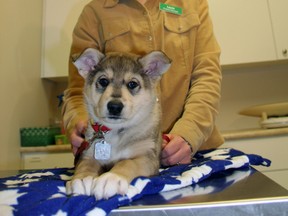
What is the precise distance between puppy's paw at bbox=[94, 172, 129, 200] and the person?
578 mm

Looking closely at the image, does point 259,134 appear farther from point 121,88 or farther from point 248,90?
point 121,88

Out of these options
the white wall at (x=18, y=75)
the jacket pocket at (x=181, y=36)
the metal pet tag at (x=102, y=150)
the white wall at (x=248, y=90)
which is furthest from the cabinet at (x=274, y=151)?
the white wall at (x=18, y=75)

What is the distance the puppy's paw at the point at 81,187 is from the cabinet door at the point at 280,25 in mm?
2056

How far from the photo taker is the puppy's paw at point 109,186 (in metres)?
0.60

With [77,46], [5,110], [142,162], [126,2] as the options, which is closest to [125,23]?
[126,2]

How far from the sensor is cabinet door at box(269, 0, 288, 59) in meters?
2.27

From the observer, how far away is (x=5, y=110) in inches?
73.8

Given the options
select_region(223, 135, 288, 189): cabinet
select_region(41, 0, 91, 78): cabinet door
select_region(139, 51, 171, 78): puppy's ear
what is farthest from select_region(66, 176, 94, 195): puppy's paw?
select_region(41, 0, 91, 78): cabinet door

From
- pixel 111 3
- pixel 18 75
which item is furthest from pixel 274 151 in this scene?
pixel 18 75

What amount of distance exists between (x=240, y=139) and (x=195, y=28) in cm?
102

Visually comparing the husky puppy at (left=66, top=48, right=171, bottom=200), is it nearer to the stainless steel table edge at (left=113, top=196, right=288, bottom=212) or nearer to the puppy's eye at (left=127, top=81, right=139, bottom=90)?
the puppy's eye at (left=127, top=81, right=139, bottom=90)

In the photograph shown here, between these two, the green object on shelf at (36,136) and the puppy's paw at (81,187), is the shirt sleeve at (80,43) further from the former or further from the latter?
the green object on shelf at (36,136)

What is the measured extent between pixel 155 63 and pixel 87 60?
9.3 inches

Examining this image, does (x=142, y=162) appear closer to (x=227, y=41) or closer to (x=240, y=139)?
(x=240, y=139)
